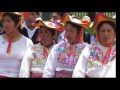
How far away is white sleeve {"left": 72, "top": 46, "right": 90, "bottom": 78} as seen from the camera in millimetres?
3117

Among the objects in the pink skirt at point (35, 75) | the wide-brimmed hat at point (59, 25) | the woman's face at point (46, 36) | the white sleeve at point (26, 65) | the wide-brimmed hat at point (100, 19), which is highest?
the wide-brimmed hat at point (100, 19)

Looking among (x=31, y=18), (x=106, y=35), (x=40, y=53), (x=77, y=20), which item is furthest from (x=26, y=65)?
(x=106, y=35)

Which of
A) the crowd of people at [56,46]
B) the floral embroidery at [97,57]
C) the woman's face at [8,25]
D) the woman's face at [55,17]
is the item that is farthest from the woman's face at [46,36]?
the floral embroidery at [97,57]

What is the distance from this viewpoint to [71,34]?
126 inches

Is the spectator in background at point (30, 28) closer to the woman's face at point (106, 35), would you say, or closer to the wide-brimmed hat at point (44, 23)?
the wide-brimmed hat at point (44, 23)

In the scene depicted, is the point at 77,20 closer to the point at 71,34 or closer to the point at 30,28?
the point at 71,34

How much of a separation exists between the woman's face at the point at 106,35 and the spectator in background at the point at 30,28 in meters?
0.59

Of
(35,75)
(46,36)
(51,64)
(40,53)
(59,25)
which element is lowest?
(35,75)

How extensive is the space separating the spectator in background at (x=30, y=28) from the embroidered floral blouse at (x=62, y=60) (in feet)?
0.70

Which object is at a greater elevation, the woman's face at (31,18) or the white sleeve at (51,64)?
the woman's face at (31,18)

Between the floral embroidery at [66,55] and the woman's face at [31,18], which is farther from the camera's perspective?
the woman's face at [31,18]

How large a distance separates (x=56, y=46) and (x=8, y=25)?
0.50 m

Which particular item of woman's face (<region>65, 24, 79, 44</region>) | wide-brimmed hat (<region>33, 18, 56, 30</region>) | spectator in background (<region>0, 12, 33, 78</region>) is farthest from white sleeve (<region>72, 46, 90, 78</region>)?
spectator in background (<region>0, 12, 33, 78</region>)

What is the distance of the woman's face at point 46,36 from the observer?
3219 mm
